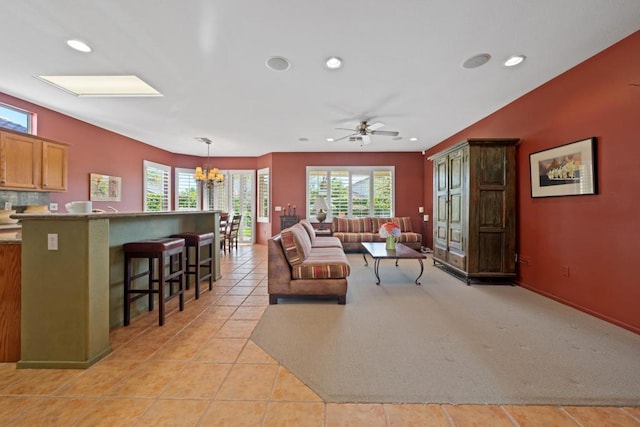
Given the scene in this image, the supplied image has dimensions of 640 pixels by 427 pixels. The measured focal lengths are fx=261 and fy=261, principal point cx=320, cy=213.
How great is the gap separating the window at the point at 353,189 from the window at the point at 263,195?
1274 millimetres

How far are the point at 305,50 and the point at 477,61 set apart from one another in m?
1.88

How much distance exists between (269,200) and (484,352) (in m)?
6.41

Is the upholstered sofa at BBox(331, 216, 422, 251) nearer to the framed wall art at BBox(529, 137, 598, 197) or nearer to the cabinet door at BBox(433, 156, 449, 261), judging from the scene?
the cabinet door at BBox(433, 156, 449, 261)

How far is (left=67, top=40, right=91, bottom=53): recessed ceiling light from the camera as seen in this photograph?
2547 mm

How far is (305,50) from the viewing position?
268 cm

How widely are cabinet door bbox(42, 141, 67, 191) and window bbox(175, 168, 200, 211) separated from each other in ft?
11.5

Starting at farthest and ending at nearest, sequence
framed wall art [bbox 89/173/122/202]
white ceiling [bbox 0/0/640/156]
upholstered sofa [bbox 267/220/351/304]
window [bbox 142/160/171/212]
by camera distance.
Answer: window [bbox 142/160/171/212] < framed wall art [bbox 89/173/122/202] < upholstered sofa [bbox 267/220/351/304] < white ceiling [bbox 0/0/640/156]

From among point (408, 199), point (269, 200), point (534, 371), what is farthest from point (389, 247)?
point (269, 200)

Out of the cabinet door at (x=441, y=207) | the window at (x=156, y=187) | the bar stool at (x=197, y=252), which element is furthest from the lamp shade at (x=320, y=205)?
the window at (x=156, y=187)

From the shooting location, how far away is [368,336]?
7.58 ft

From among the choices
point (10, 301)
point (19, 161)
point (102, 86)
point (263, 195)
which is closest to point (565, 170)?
point (10, 301)

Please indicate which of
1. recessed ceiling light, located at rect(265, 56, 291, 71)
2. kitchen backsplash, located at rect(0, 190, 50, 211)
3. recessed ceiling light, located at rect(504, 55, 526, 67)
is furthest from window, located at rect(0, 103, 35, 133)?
recessed ceiling light, located at rect(504, 55, 526, 67)

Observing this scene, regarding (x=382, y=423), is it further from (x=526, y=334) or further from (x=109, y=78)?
(x=109, y=78)

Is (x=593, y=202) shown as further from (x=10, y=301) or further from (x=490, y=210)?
(x=10, y=301)
